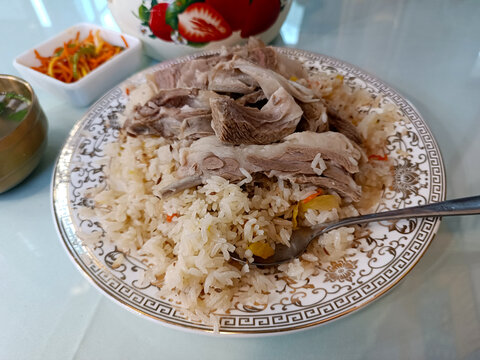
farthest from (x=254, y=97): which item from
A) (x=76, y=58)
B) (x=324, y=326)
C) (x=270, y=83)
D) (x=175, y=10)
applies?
(x=76, y=58)

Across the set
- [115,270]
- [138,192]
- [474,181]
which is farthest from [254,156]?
[474,181]

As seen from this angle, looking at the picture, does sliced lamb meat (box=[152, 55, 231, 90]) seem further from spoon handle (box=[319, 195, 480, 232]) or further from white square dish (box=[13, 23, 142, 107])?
spoon handle (box=[319, 195, 480, 232])

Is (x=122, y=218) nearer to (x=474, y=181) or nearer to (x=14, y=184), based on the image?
(x=14, y=184)

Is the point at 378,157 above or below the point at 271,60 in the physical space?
below

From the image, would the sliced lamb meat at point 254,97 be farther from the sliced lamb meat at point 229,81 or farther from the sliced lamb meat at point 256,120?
the sliced lamb meat at point 256,120

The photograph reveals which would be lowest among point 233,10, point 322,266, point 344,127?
point 322,266

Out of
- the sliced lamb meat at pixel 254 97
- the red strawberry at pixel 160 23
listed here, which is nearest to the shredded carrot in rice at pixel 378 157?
the sliced lamb meat at pixel 254 97

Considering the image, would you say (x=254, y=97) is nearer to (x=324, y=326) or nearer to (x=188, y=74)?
(x=188, y=74)
